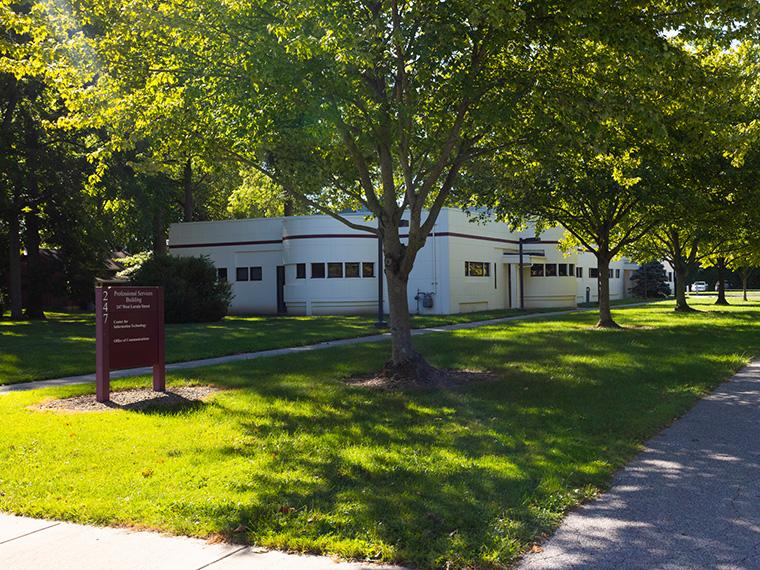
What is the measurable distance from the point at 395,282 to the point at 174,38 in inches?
205

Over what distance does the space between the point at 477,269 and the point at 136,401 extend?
26399mm

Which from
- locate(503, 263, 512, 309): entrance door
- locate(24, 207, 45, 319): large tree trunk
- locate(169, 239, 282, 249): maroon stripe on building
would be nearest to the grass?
locate(169, 239, 282, 249): maroon stripe on building

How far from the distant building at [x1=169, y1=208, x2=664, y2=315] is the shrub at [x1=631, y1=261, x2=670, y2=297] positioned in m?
19.7

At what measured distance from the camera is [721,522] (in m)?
4.98

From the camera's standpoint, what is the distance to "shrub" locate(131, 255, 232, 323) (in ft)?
90.1

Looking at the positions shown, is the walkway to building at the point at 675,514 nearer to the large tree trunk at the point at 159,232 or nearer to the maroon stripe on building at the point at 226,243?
the maroon stripe on building at the point at 226,243

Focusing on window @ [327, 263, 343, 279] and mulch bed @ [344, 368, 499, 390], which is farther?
window @ [327, 263, 343, 279]

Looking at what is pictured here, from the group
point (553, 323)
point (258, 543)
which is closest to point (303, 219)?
point (553, 323)

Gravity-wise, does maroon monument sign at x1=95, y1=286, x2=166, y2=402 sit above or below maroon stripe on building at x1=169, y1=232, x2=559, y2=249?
below

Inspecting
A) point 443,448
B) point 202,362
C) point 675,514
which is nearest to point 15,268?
point 202,362

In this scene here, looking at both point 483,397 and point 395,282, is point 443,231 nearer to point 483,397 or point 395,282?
point 395,282

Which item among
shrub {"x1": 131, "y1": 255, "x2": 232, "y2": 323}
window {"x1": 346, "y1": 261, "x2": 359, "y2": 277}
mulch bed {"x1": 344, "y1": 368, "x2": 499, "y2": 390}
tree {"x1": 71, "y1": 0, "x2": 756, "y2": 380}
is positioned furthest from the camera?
window {"x1": 346, "y1": 261, "x2": 359, "y2": 277}

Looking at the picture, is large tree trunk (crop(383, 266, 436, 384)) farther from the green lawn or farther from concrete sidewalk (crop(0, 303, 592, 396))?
the green lawn

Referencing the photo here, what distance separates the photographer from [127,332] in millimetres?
10391
